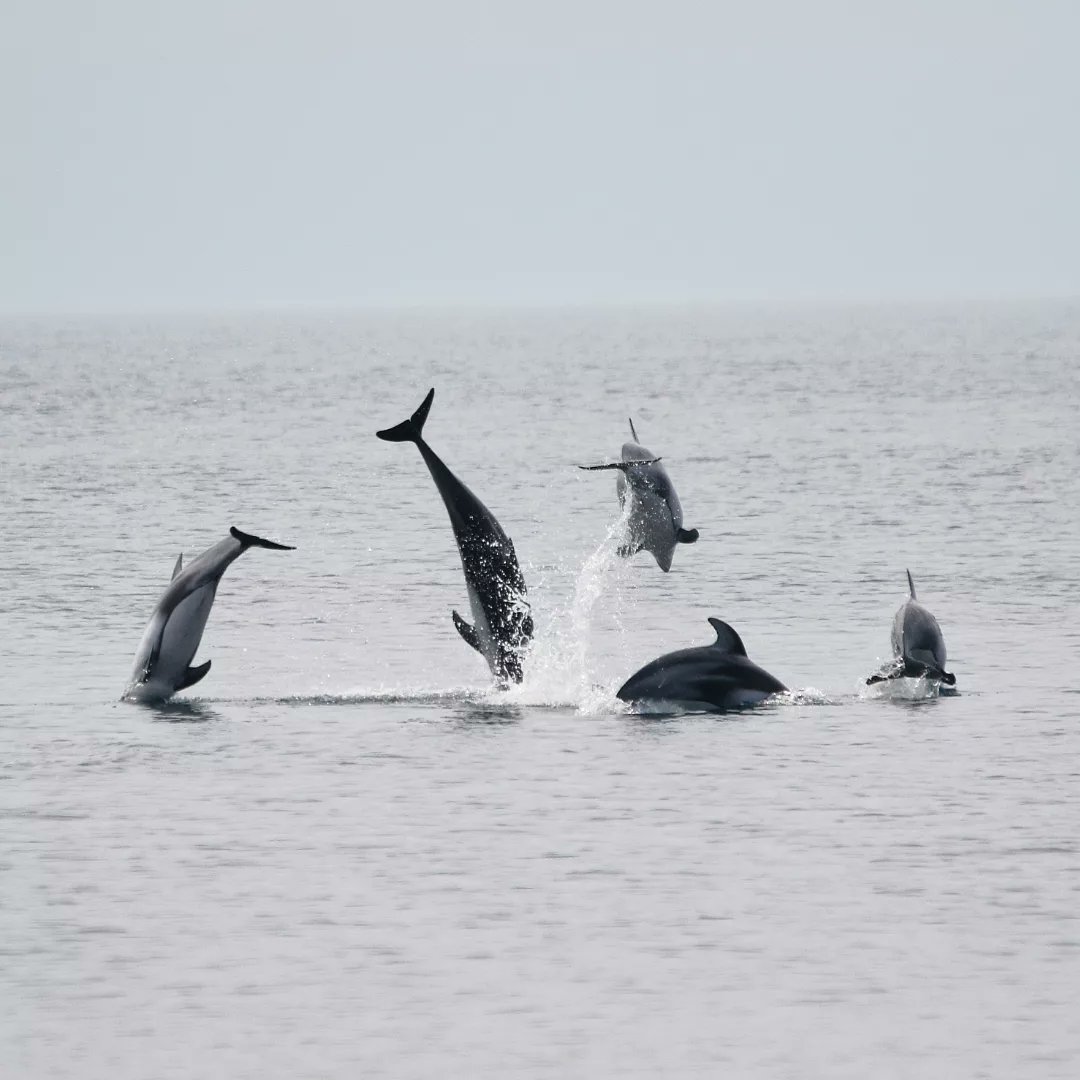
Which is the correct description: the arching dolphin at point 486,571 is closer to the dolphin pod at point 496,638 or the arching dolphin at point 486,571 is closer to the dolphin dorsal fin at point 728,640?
the dolphin pod at point 496,638

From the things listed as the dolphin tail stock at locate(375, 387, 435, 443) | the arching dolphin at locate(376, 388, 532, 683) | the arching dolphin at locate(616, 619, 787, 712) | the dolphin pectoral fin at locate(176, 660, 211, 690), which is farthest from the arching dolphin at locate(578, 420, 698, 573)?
the dolphin pectoral fin at locate(176, 660, 211, 690)

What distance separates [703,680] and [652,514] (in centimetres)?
385

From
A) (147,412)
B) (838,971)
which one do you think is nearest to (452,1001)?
(838,971)

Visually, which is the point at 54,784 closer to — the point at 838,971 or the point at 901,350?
the point at 838,971

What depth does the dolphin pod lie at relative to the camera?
23.6m

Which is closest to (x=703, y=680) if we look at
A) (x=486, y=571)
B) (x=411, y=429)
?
(x=486, y=571)

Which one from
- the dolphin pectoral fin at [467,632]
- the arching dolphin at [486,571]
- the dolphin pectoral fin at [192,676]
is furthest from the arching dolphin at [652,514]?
the dolphin pectoral fin at [192,676]

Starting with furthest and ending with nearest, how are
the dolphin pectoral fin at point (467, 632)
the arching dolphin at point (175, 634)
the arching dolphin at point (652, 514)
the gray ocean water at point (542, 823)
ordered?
the arching dolphin at point (652, 514), the arching dolphin at point (175, 634), the dolphin pectoral fin at point (467, 632), the gray ocean water at point (542, 823)

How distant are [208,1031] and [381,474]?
4900 cm

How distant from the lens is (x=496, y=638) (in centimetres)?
2445

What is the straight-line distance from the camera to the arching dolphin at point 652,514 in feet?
88.2

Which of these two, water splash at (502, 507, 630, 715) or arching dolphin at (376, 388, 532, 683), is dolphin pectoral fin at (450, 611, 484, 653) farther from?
water splash at (502, 507, 630, 715)

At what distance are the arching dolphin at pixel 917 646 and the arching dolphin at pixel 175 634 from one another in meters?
6.48

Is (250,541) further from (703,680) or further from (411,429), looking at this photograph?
(703,680)
